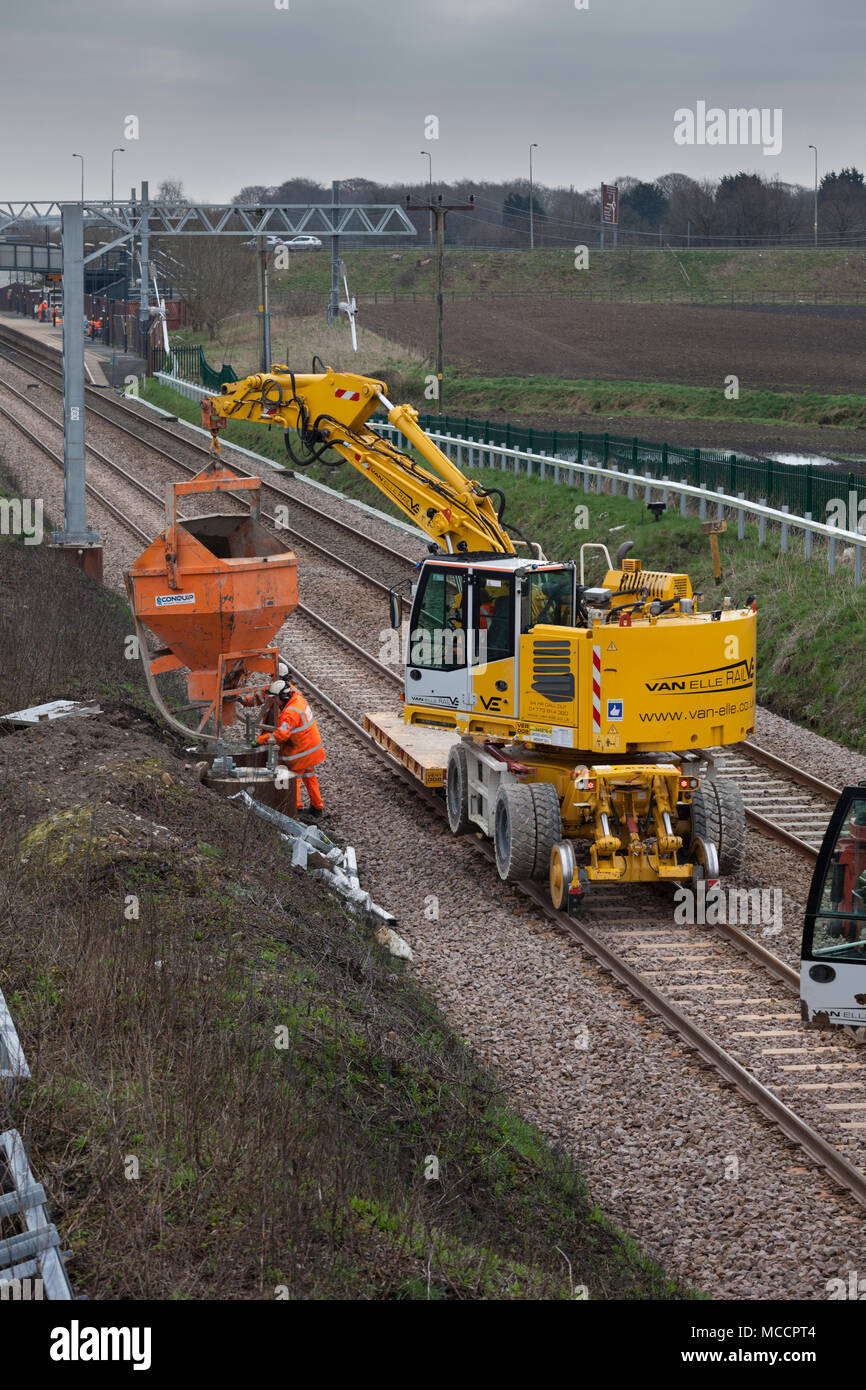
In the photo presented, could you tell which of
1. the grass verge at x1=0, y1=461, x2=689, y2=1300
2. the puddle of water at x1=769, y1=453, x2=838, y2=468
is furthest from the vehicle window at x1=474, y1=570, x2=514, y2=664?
the puddle of water at x1=769, y1=453, x2=838, y2=468

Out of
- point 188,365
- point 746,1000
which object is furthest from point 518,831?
point 188,365

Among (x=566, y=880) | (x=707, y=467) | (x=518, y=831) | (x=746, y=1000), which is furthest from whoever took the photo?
(x=707, y=467)

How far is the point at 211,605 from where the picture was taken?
55.1 ft

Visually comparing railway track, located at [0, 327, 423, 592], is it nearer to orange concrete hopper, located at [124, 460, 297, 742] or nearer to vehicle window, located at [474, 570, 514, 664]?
orange concrete hopper, located at [124, 460, 297, 742]

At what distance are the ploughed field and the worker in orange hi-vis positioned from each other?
1802 inches

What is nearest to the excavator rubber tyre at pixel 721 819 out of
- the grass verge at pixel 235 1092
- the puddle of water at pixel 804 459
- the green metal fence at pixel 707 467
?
the grass verge at pixel 235 1092

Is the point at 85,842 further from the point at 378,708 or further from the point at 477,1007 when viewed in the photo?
A: the point at 378,708

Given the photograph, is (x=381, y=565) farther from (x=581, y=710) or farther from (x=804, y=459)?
(x=581, y=710)

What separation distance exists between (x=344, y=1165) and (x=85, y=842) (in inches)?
174

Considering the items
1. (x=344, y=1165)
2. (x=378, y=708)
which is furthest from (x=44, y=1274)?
(x=378, y=708)

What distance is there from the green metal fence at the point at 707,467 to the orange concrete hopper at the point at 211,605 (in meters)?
9.94

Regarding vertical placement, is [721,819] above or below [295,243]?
below

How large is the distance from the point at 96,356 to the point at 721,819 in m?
62.2

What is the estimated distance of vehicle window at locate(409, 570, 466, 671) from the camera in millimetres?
15125
